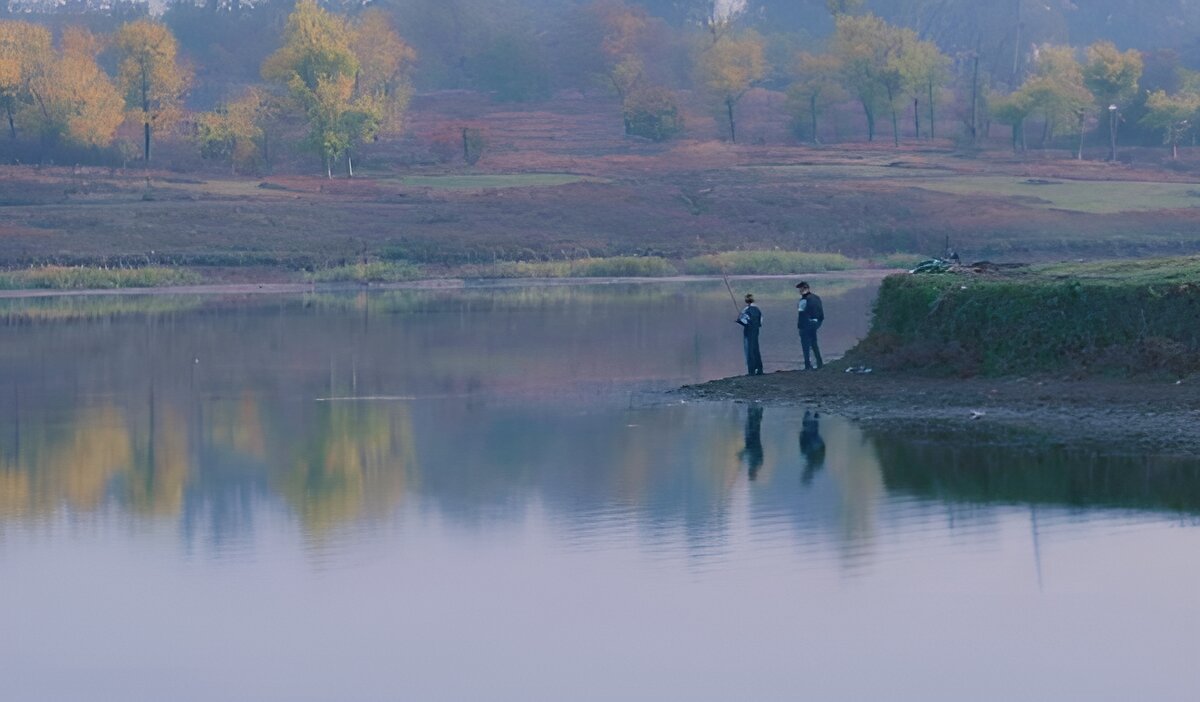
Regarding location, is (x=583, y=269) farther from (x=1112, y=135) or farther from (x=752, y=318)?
(x=1112, y=135)

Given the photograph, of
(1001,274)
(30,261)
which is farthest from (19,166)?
(1001,274)

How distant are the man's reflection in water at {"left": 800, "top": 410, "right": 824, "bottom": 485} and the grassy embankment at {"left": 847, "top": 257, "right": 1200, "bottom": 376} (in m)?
2.93

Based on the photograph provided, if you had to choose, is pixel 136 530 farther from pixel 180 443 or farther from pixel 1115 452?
pixel 1115 452

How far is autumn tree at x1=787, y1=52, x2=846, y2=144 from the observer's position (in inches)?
4884

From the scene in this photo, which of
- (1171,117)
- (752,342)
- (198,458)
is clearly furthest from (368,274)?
(1171,117)

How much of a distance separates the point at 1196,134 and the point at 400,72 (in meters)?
58.8

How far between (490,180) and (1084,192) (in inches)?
1130

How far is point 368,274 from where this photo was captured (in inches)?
2913

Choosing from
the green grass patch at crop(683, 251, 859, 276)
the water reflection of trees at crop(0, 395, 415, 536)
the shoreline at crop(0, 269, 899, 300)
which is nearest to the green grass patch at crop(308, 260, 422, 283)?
the shoreline at crop(0, 269, 899, 300)

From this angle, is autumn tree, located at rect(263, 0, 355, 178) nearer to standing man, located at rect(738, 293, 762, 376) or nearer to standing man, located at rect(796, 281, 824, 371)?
standing man, located at rect(738, 293, 762, 376)

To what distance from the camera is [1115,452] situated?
2361 centimetres

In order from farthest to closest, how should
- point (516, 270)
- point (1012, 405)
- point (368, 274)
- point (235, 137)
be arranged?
1. point (235, 137)
2. point (516, 270)
3. point (368, 274)
4. point (1012, 405)

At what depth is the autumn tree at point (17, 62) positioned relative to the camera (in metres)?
107

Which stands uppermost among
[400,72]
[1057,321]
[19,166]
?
[400,72]
